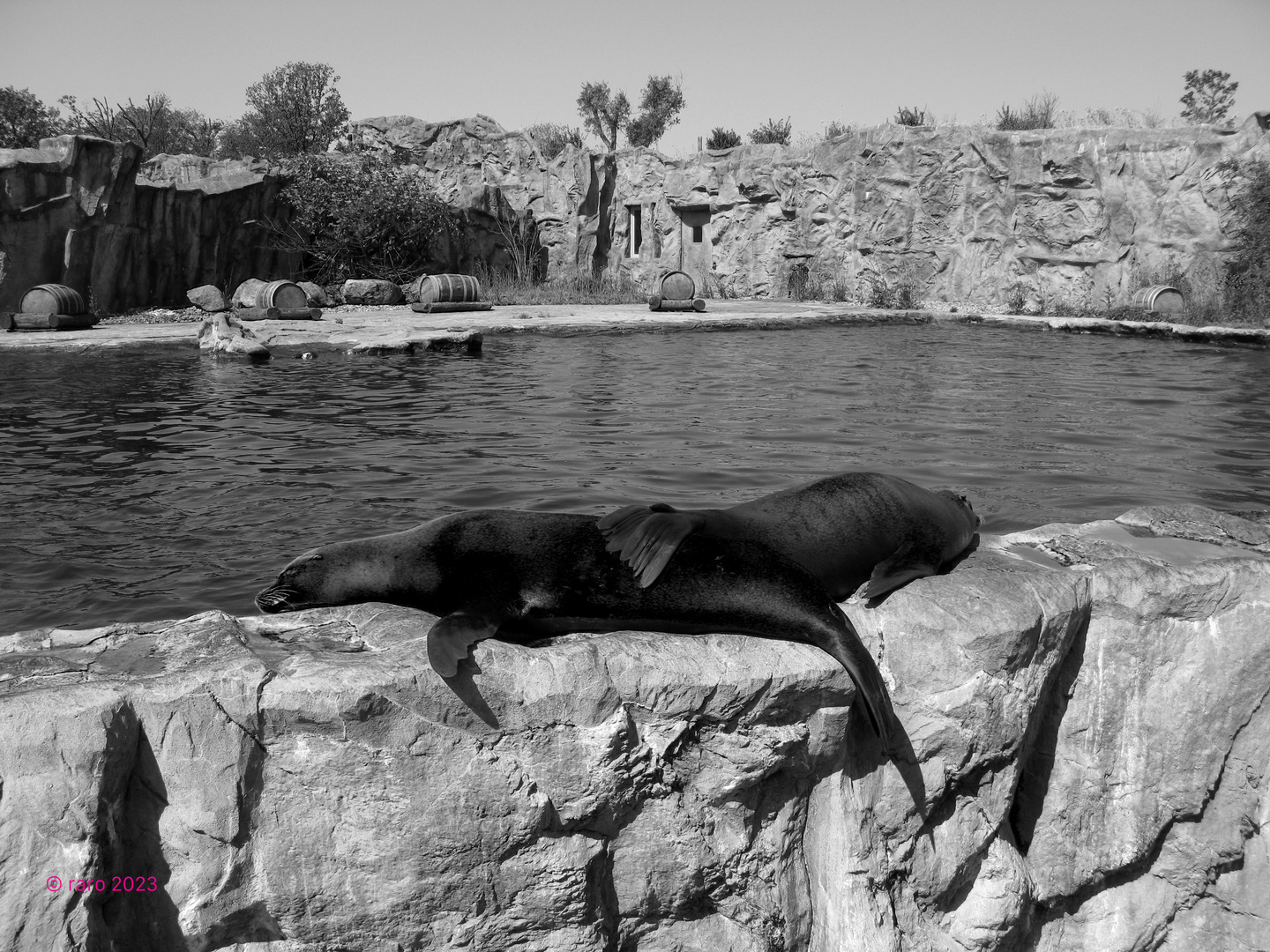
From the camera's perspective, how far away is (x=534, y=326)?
15633 mm

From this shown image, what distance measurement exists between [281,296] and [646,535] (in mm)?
15284

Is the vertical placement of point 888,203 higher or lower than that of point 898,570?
higher

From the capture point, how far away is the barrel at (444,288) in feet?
58.7

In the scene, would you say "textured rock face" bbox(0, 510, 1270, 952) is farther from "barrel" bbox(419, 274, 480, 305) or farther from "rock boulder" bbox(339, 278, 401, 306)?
"rock boulder" bbox(339, 278, 401, 306)

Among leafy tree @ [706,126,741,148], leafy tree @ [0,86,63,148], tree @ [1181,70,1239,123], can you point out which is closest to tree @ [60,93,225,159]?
leafy tree @ [0,86,63,148]

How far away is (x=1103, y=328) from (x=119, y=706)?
16.8 m

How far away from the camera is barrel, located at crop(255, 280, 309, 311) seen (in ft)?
54.9

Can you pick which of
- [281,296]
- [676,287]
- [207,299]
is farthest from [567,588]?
[207,299]

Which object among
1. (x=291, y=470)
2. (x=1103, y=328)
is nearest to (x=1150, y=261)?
(x=1103, y=328)

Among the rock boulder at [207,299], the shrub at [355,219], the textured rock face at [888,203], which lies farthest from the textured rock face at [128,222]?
the textured rock face at [888,203]

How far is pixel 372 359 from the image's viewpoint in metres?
12.6

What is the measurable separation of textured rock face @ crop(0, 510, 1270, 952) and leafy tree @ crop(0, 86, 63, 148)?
112 ft

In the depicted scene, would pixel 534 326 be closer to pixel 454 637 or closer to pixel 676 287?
pixel 676 287

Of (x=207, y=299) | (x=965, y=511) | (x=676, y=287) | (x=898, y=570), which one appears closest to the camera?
(x=898, y=570)
